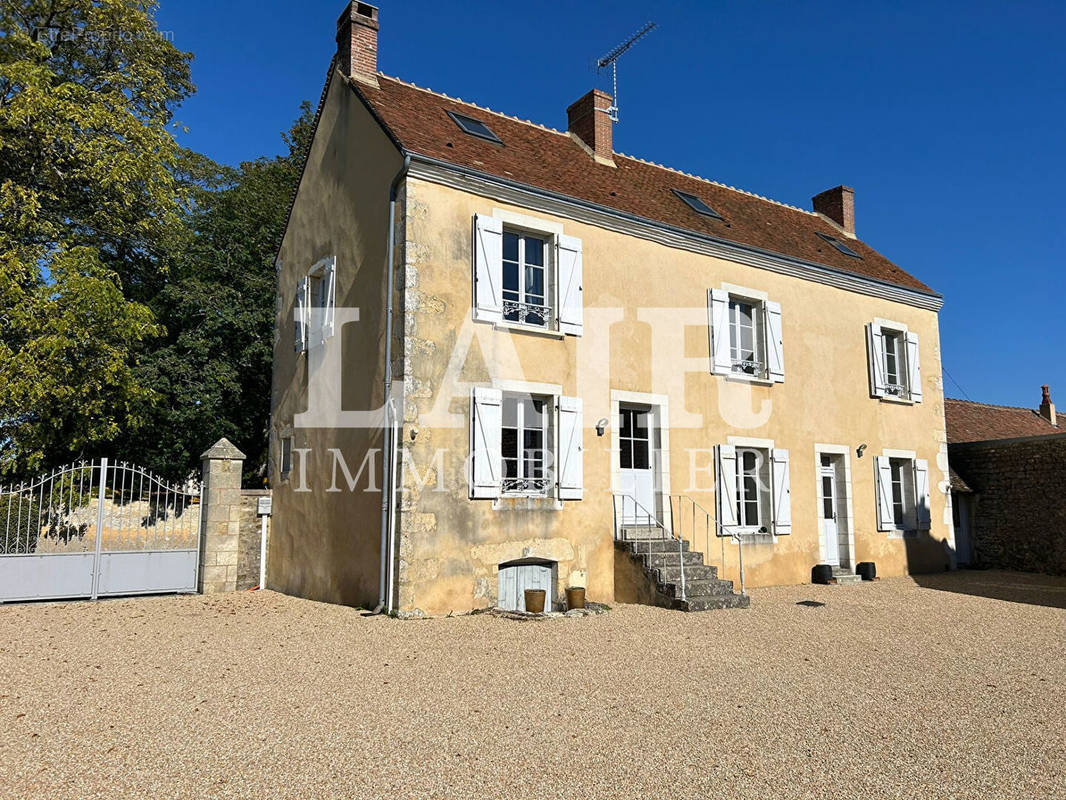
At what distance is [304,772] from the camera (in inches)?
154

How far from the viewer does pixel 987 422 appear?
19.2 m

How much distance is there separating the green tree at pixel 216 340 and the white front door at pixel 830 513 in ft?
35.9

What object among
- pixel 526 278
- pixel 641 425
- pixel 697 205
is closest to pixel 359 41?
pixel 526 278

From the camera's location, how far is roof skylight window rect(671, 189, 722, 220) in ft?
43.0

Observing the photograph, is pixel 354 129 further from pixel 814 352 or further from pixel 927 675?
pixel 927 675

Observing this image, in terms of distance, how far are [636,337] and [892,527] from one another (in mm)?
6236

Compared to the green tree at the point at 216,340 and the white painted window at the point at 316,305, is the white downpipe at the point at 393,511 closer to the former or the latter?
the white painted window at the point at 316,305

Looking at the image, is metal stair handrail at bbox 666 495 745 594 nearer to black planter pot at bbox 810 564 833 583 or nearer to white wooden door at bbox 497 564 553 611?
black planter pot at bbox 810 564 833 583

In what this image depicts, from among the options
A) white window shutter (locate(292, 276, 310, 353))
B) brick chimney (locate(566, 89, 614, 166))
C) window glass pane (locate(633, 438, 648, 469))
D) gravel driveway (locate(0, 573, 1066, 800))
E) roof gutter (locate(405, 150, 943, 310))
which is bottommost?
gravel driveway (locate(0, 573, 1066, 800))

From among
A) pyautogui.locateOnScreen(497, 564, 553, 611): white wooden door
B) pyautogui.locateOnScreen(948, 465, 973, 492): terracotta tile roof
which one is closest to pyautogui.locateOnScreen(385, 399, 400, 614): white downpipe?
pyautogui.locateOnScreen(497, 564, 553, 611): white wooden door

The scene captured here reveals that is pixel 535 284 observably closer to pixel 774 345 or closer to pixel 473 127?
pixel 473 127

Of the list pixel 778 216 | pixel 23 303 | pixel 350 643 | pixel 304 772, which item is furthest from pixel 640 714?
pixel 778 216

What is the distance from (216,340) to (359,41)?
22.6ft

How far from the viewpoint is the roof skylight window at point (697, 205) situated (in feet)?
43.0
